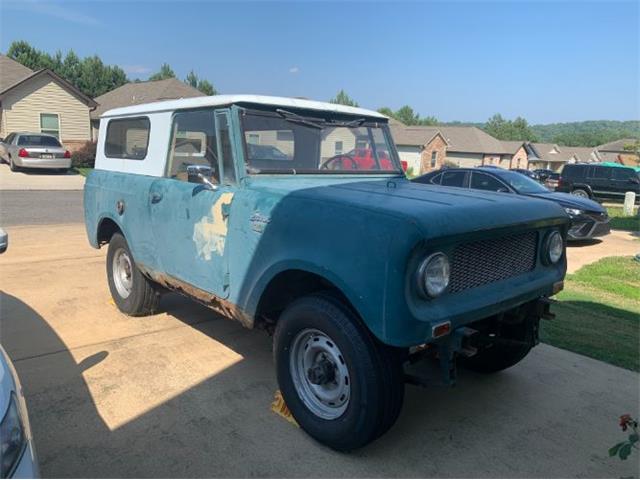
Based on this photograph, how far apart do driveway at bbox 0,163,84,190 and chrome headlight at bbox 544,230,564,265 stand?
18.7m

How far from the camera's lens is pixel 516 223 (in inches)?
124

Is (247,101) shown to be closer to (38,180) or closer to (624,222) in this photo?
(624,222)

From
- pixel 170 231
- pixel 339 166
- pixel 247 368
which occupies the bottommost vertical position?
pixel 247 368

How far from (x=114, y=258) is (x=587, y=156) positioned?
95884mm

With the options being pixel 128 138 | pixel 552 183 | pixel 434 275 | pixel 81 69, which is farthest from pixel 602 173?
pixel 81 69

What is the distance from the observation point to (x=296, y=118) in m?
4.01

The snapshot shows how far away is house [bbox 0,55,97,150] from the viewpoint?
27281 millimetres

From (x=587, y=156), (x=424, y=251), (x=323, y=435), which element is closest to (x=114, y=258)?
(x=323, y=435)

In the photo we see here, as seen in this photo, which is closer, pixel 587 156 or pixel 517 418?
pixel 517 418

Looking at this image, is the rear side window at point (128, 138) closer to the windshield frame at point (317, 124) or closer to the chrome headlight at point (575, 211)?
the windshield frame at point (317, 124)

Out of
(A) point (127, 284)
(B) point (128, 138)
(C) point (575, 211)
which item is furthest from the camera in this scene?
(C) point (575, 211)

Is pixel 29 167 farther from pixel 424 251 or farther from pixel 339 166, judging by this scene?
pixel 424 251

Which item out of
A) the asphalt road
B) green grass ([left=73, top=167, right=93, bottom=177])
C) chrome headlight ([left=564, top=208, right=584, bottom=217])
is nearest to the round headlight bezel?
chrome headlight ([left=564, top=208, right=584, bottom=217])

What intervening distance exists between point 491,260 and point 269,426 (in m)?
1.77
